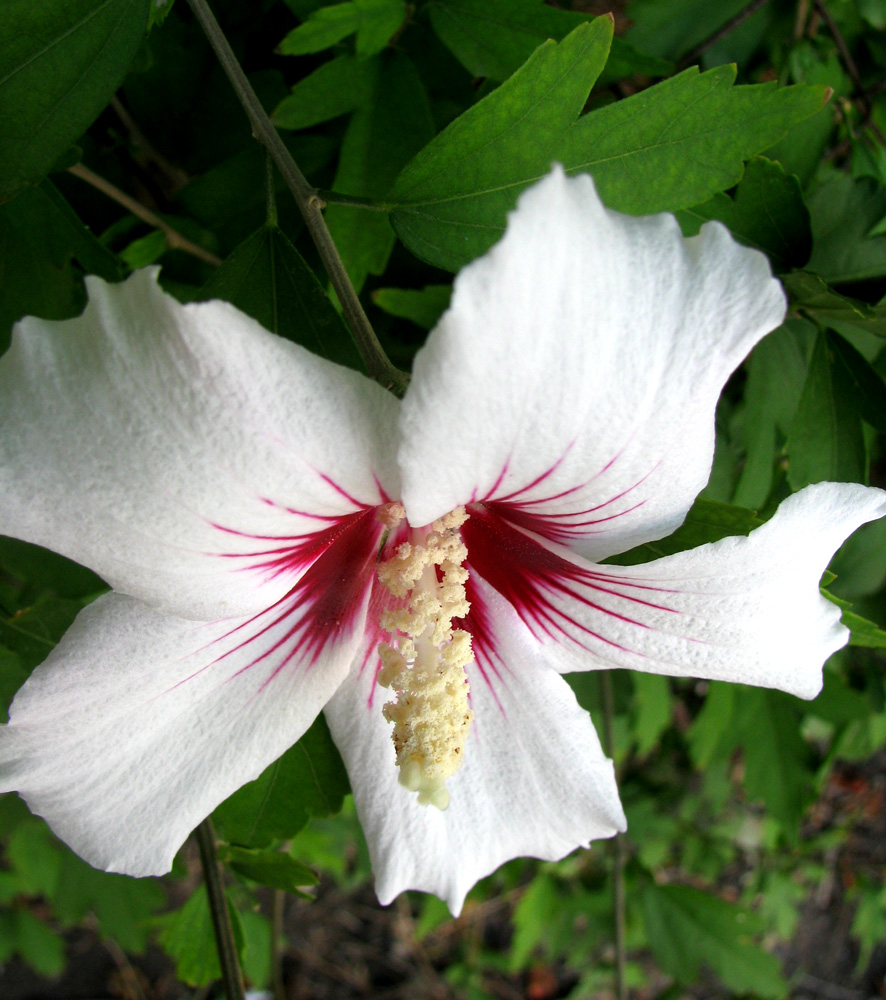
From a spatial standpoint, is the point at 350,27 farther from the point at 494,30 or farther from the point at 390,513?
the point at 390,513

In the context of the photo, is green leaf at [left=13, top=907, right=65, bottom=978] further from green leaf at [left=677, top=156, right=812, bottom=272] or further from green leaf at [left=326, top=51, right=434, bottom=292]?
green leaf at [left=677, top=156, right=812, bottom=272]

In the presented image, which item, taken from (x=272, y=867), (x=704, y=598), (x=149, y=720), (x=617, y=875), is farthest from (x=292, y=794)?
(x=617, y=875)

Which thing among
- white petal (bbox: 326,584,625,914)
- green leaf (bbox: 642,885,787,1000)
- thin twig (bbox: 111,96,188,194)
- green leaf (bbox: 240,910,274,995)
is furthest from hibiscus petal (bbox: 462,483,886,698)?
green leaf (bbox: 240,910,274,995)

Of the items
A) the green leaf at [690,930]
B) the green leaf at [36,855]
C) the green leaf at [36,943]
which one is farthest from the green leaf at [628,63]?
the green leaf at [36,943]

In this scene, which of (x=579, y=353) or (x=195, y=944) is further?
(x=195, y=944)

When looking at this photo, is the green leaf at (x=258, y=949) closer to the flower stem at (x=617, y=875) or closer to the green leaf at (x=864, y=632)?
the flower stem at (x=617, y=875)

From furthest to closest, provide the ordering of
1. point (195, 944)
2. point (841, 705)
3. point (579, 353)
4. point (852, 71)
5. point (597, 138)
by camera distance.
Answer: point (841, 705)
point (852, 71)
point (195, 944)
point (597, 138)
point (579, 353)
